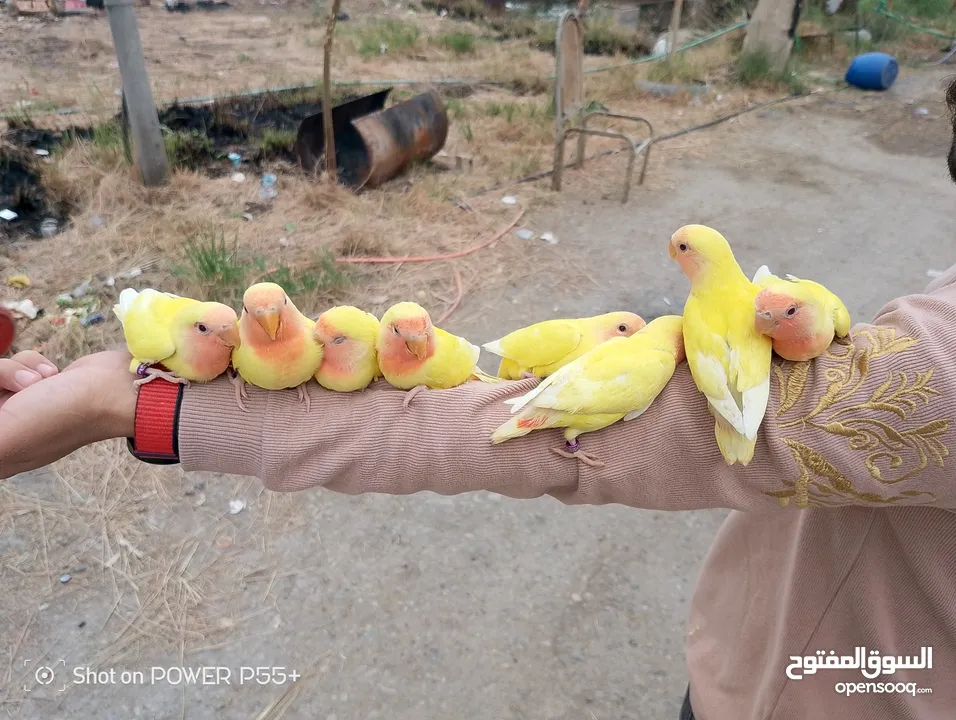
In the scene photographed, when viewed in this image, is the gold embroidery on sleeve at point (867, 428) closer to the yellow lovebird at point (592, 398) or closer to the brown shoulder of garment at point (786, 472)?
the brown shoulder of garment at point (786, 472)

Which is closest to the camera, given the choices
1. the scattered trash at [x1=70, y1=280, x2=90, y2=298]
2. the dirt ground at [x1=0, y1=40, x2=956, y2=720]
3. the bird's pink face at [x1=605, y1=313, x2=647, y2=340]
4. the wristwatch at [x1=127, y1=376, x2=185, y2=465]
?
the wristwatch at [x1=127, y1=376, x2=185, y2=465]

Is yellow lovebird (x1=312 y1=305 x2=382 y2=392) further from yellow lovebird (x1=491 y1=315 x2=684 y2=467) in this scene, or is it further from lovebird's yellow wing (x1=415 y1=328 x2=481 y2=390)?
yellow lovebird (x1=491 y1=315 x2=684 y2=467)

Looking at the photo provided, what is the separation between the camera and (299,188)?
4.93 m

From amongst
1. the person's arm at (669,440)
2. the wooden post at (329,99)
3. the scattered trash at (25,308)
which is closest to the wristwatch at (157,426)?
the person's arm at (669,440)

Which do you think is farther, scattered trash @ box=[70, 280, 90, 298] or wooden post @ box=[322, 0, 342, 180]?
wooden post @ box=[322, 0, 342, 180]

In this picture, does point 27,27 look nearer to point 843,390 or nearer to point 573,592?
point 573,592

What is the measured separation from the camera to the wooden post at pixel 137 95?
4259mm

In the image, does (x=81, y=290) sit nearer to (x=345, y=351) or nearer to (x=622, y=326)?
(x=345, y=351)

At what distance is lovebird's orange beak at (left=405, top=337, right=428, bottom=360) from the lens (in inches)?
48.7

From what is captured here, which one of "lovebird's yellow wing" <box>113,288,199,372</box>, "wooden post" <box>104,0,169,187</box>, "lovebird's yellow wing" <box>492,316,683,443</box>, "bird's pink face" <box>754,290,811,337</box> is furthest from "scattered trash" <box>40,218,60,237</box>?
"bird's pink face" <box>754,290,811,337</box>

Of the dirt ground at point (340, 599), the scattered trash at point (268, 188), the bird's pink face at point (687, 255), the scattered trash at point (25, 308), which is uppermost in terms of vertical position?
the bird's pink face at point (687, 255)

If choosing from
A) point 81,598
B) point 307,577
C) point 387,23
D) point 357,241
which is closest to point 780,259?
point 357,241

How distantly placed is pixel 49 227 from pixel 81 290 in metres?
1.02

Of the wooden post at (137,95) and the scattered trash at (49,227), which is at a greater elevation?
the wooden post at (137,95)
